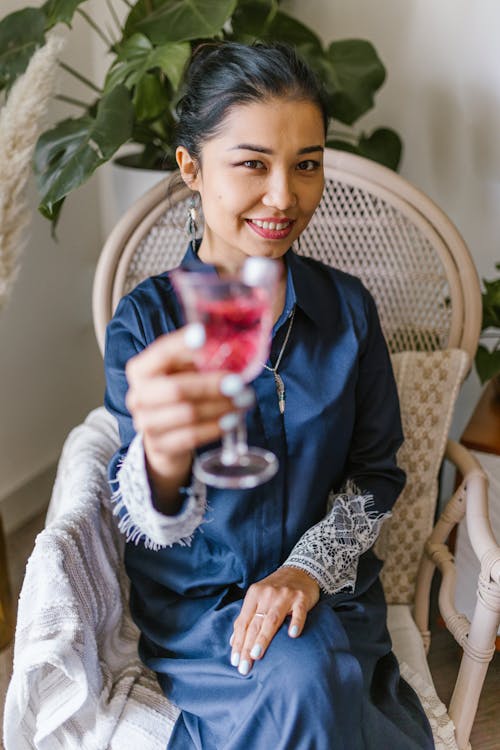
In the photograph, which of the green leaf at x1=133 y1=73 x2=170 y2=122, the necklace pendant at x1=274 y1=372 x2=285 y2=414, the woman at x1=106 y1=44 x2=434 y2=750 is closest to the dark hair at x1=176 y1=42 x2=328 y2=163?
the woman at x1=106 y1=44 x2=434 y2=750

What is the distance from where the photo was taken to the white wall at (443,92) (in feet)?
6.00

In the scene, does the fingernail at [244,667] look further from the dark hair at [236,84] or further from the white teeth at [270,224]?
the dark hair at [236,84]

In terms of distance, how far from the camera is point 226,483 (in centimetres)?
69

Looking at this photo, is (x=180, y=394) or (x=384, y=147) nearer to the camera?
(x=180, y=394)

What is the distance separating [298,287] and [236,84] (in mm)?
304

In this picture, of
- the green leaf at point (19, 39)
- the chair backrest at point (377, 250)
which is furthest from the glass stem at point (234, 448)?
the green leaf at point (19, 39)

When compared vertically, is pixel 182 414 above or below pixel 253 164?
below

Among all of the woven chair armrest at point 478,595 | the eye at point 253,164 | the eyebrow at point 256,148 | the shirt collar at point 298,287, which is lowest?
the woven chair armrest at point 478,595

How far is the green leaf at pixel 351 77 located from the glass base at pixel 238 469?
3.79 ft

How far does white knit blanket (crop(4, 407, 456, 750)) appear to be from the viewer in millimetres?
1034

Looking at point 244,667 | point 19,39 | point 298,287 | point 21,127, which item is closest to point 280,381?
point 298,287

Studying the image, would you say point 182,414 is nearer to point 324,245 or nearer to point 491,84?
point 324,245

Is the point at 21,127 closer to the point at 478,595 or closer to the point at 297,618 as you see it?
the point at 297,618

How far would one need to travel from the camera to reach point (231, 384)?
0.65 m
